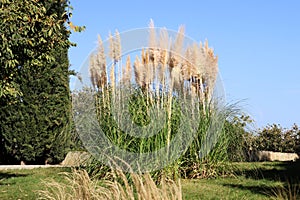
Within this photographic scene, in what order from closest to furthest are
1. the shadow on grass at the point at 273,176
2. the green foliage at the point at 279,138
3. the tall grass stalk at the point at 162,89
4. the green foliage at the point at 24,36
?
1. the shadow on grass at the point at 273,176
2. the green foliage at the point at 24,36
3. the tall grass stalk at the point at 162,89
4. the green foliage at the point at 279,138

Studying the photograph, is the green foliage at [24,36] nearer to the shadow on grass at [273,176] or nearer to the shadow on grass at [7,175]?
the shadow on grass at [7,175]

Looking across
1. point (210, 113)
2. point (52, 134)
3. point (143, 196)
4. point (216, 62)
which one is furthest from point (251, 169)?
point (52, 134)

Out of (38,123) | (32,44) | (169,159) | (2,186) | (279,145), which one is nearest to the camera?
(169,159)

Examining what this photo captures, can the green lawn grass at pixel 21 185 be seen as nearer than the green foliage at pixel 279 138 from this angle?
Yes

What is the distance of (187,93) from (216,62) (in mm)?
704

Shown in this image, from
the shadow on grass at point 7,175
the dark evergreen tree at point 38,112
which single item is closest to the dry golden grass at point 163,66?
the shadow on grass at point 7,175

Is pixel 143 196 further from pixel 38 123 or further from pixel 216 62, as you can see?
pixel 38 123

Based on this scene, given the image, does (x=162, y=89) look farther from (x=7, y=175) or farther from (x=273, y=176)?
(x=7, y=175)

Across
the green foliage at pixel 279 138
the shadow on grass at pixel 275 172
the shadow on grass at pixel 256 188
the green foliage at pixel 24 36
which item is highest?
the green foliage at pixel 24 36

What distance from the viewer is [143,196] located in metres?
3.26

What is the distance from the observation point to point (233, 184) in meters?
6.87

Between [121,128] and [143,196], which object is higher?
[121,128]

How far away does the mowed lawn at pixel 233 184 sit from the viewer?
615cm

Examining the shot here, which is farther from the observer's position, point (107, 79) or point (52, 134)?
point (52, 134)
